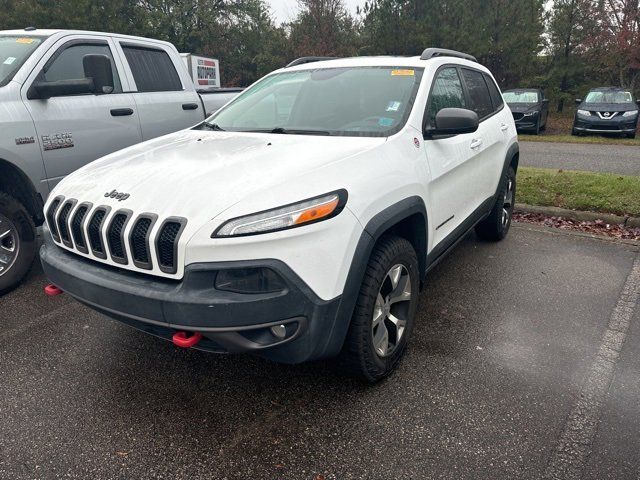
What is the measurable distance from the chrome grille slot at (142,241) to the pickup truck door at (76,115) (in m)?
2.32

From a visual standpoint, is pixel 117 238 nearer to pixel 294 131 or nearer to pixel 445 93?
pixel 294 131

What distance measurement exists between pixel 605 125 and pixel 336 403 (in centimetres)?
1616

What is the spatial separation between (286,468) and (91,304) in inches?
46.7

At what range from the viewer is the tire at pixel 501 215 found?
4.74 meters

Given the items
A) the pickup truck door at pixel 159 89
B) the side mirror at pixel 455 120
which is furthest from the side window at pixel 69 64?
the side mirror at pixel 455 120

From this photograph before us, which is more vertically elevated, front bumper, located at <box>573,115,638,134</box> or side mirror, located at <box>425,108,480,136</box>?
side mirror, located at <box>425,108,480,136</box>

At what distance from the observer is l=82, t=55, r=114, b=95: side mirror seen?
4023 millimetres

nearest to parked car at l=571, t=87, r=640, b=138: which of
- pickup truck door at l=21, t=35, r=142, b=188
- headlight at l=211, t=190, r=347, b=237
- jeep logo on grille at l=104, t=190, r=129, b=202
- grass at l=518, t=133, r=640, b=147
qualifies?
grass at l=518, t=133, r=640, b=147

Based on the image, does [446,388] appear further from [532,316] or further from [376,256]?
[532,316]

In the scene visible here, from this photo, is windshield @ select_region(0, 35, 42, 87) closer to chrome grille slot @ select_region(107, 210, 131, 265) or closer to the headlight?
chrome grille slot @ select_region(107, 210, 131, 265)

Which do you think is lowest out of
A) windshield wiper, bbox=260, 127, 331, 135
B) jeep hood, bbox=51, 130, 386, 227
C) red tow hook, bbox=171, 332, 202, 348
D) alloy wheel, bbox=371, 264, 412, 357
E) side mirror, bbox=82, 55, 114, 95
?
alloy wheel, bbox=371, 264, 412, 357

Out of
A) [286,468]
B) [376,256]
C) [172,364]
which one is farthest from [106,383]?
[376,256]

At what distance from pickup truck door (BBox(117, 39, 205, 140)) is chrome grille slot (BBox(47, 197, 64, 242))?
7.72ft

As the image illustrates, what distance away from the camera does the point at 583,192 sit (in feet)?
20.7
